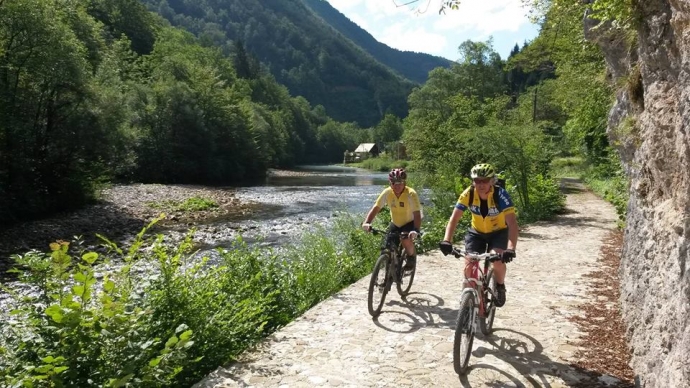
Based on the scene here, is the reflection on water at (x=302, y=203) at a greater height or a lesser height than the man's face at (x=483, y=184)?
lesser

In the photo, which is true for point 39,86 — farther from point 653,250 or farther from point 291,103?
point 291,103

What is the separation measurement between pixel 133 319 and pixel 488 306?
3934 mm

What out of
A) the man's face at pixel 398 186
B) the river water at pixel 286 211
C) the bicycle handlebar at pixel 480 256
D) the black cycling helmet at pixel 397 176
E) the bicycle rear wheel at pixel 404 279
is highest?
the black cycling helmet at pixel 397 176

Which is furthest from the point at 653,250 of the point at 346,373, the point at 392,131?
the point at 392,131

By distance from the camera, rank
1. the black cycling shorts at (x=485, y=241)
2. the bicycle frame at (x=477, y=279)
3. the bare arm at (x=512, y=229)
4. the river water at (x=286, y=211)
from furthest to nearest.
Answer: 1. the river water at (x=286, y=211)
2. the black cycling shorts at (x=485, y=241)
3. the bare arm at (x=512, y=229)
4. the bicycle frame at (x=477, y=279)

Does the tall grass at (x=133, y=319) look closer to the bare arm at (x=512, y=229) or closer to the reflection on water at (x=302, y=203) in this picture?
the bare arm at (x=512, y=229)

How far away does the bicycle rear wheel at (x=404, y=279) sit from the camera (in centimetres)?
724

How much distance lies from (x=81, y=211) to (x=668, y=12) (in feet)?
77.3

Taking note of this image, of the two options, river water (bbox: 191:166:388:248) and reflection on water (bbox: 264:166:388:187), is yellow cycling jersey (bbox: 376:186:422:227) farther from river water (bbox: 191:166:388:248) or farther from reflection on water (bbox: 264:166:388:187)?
reflection on water (bbox: 264:166:388:187)

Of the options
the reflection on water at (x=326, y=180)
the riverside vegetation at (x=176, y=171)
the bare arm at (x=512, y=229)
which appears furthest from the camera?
the reflection on water at (x=326, y=180)

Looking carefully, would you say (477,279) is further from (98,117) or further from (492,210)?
(98,117)

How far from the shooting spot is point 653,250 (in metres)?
4.63

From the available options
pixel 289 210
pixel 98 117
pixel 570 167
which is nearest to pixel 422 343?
pixel 289 210

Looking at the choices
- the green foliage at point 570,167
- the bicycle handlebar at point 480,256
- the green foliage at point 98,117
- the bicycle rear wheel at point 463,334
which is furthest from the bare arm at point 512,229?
the green foliage at point 570,167
